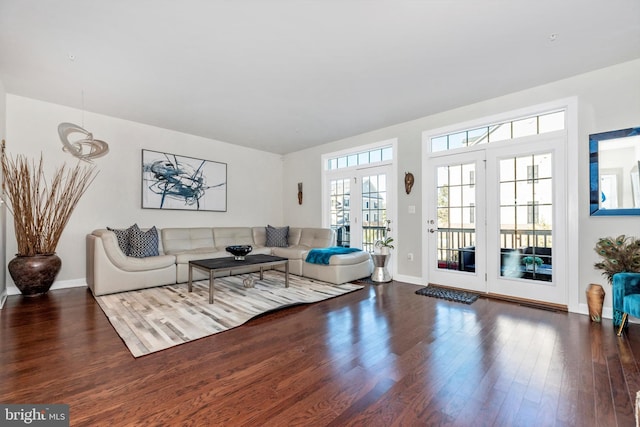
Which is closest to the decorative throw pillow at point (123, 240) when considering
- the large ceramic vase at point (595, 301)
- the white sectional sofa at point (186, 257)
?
the white sectional sofa at point (186, 257)

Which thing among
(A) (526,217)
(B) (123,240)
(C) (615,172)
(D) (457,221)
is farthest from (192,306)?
(C) (615,172)

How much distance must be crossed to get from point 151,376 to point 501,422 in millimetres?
2062

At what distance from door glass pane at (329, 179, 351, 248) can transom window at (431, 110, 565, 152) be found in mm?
1923

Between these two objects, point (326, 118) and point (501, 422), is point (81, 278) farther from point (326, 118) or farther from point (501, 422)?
point (501, 422)

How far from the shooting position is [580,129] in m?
3.20

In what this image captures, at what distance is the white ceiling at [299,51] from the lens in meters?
2.24

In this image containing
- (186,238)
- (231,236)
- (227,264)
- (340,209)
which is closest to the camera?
(227,264)

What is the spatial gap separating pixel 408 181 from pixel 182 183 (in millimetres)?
4077

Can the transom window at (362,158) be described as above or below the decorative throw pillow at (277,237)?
above

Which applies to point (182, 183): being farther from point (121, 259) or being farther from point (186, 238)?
point (121, 259)

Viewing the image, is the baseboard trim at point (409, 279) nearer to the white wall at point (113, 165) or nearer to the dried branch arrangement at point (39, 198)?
the white wall at point (113, 165)

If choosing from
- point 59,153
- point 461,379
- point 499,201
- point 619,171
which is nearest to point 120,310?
point 59,153

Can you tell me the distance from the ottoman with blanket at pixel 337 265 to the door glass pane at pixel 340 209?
2.85ft

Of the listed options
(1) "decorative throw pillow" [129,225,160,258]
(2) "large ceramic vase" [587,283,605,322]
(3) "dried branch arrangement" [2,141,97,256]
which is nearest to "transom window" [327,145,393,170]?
(2) "large ceramic vase" [587,283,605,322]
